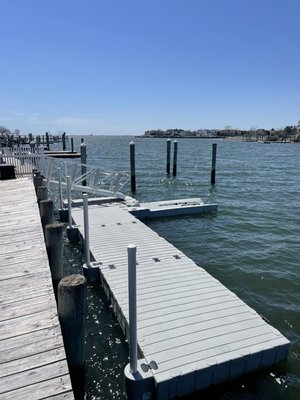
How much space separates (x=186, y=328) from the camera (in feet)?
14.2

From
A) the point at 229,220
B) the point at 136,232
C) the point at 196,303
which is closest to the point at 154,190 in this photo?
A: the point at 229,220

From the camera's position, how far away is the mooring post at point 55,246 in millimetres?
4781

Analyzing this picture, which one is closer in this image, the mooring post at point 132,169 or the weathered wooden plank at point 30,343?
the weathered wooden plank at point 30,343

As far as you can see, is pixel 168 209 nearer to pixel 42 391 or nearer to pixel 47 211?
pixel 47 211

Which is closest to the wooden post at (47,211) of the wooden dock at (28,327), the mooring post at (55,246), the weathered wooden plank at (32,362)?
the wooden dock at (28,327)

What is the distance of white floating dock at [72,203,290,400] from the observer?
144 inches

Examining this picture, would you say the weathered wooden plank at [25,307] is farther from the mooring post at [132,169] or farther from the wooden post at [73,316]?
the mooring post at [132,169]

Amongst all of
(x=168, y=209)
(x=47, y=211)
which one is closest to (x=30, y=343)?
(x=47, y=211)

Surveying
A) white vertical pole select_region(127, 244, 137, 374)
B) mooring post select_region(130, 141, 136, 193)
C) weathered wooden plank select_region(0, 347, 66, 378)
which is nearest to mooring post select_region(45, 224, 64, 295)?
white vertical pole select_region(127, 244, 137, 374)

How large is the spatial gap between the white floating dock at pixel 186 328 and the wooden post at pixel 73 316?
70 centimetres

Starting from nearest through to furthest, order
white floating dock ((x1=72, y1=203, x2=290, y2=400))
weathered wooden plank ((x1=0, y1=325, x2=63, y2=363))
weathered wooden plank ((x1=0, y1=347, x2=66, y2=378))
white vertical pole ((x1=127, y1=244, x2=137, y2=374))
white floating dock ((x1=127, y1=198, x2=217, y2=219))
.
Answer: weathered wooden plank ((x1=0, y1=347, x2=66, y2=378)) < weathered wooden plank ((x1=0, y1=325, x2=63, y2=363)) < white vertical pole ((x1=127, y1=244, x2=137, y2=374)) < white floating dock ((x1=72, y1=203, x2=290, y2=400)) < white floating dock ((x1=127, y1=198, x2=217, y2=219))

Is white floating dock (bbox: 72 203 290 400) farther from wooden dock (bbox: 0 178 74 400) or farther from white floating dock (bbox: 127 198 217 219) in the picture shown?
white floating dock (bbox: 127 198 217 219)

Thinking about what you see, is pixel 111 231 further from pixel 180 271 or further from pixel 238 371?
pixel 238 371

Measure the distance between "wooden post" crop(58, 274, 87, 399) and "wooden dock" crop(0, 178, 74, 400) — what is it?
15 cm
